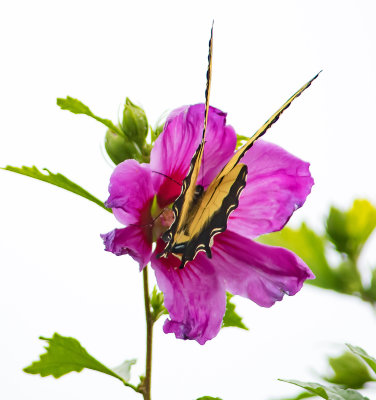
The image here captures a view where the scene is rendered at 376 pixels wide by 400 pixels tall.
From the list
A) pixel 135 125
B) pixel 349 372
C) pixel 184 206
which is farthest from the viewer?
pixel 349 372

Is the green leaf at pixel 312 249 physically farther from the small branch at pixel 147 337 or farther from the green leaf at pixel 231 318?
the small branch at pixel 147 337

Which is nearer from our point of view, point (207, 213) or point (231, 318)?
point (207, 213)

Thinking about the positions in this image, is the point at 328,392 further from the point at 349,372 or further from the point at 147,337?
the point at 349,372

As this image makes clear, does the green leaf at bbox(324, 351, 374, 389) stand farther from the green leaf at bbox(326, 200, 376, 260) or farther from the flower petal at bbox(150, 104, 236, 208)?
the flower petal at bbox(150, 104, 236, 208)

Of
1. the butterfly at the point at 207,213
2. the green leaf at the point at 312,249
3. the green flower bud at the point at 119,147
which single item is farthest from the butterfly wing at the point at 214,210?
the green leaf at the point at 312,249

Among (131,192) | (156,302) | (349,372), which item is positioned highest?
(131,192)

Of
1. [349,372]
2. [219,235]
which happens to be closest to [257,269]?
[219,235]

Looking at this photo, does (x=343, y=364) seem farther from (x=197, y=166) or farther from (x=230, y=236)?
(x=197, y=166)

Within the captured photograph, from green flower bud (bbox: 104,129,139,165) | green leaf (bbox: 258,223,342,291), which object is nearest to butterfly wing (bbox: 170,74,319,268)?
green flower bud (bbox: 104,129,139,165)
